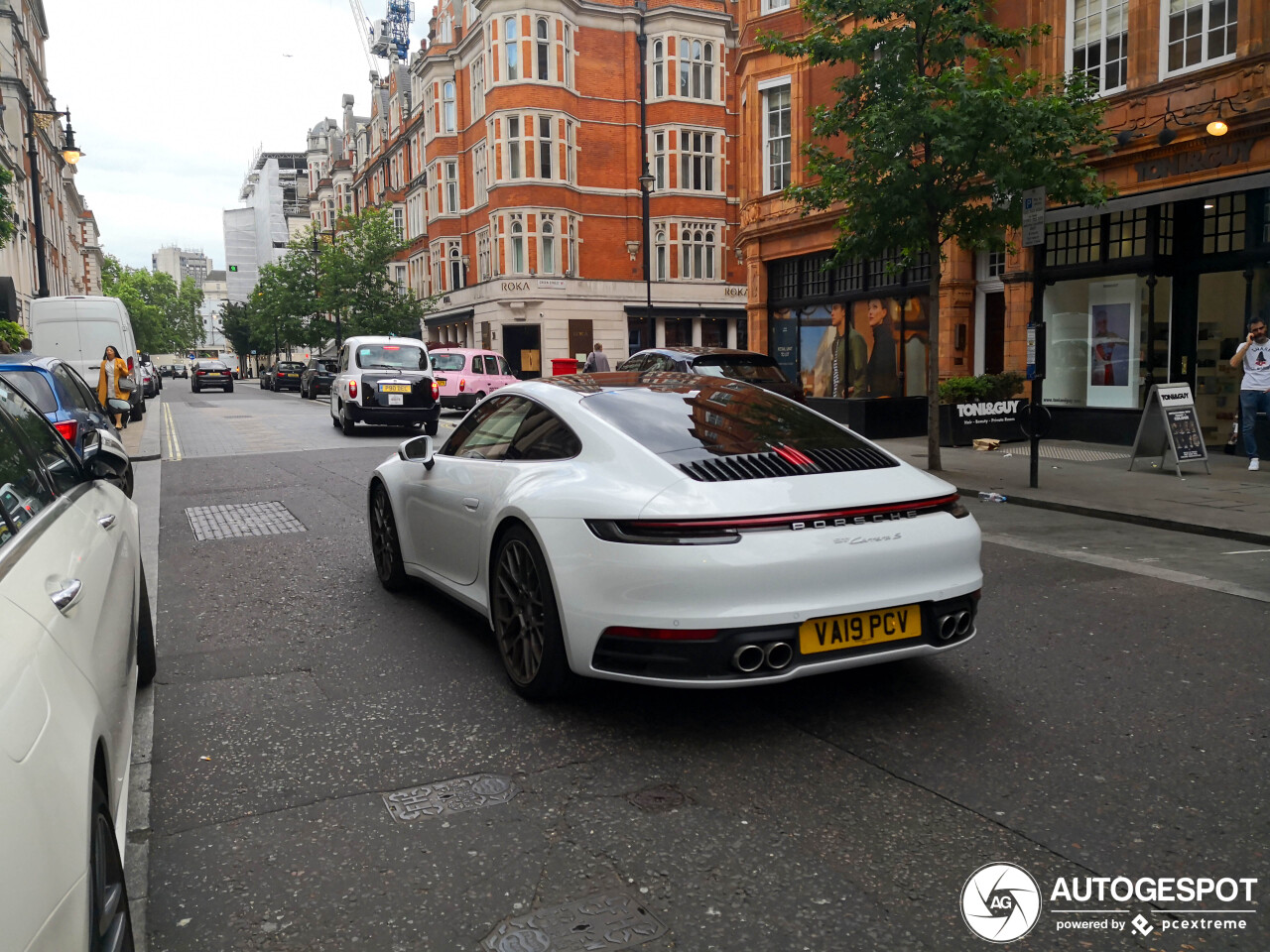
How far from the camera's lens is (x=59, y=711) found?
76.7 inches

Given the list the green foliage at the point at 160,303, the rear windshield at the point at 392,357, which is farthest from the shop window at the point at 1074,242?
the green foliage at the point at 160,303

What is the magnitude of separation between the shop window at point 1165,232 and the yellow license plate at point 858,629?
43.8 feet

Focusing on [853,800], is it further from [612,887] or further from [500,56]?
[500,56]

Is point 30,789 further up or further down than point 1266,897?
further up

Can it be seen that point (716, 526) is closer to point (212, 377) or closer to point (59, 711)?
point (59, 711)

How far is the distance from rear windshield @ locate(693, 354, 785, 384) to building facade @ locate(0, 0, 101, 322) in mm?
19642

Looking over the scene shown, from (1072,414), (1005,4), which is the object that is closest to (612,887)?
(1072,414)

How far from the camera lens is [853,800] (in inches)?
135

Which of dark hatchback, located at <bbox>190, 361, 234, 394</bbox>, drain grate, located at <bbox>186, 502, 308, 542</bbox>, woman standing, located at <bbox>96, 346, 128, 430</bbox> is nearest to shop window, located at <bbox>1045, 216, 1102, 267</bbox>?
drain grate, located at <bbox>186, 502, 308, 542</bbox>

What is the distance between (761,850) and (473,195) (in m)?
47.1

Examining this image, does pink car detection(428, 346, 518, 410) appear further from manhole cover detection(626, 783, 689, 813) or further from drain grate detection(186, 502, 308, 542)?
manhole cover detection(626, 783, 689, 813)

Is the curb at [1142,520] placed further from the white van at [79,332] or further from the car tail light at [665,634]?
the white van at [79,332]

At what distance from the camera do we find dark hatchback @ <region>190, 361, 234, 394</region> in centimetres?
5203

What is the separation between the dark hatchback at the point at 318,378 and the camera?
38719 millimetres
